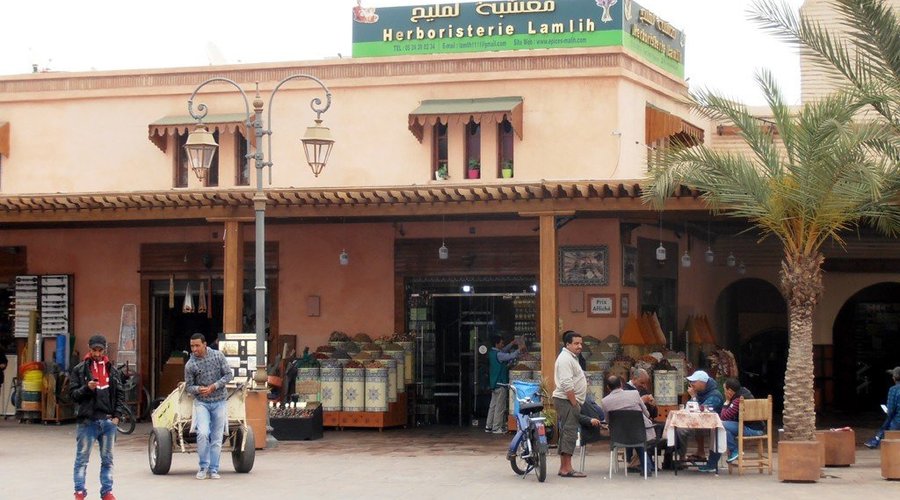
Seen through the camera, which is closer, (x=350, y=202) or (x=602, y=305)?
(x=350, y=202)

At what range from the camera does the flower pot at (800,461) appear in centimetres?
1520

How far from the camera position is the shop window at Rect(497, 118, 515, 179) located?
24.7 meters

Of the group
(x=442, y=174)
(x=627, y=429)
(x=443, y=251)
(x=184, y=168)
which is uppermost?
(x=184, y=168)

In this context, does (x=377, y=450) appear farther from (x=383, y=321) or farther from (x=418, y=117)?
(x=418, y=117)

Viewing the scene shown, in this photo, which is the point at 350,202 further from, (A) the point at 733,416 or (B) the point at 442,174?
(A) the point at 733,416

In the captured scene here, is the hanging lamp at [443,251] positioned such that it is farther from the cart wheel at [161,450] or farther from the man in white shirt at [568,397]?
the cart wheel at [161,450]

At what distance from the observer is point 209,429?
15.6 meters

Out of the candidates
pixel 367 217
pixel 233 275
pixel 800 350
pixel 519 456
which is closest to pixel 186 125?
pixel 367 217

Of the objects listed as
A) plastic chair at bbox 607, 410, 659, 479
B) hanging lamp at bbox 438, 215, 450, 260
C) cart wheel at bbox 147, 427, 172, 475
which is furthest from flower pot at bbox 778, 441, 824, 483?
hanging lamp at bbox 438, 215, 450, 260

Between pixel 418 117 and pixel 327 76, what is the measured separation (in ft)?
7.17

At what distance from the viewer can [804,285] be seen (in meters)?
15.9

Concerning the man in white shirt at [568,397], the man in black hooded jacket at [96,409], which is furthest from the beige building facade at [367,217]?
the man in black hooded jacket at [96,409]

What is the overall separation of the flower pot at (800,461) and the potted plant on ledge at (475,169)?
34.0 ft

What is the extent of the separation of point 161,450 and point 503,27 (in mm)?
12381
